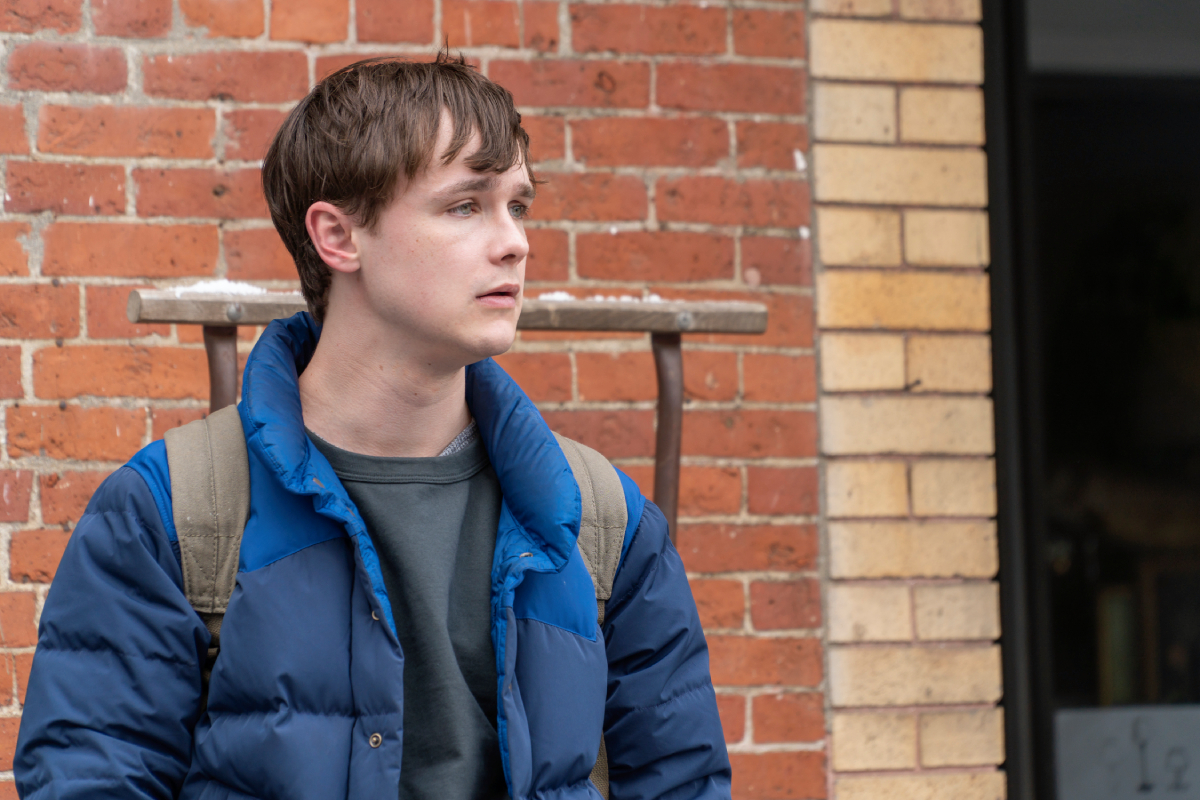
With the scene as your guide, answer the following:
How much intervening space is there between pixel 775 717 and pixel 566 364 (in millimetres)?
894

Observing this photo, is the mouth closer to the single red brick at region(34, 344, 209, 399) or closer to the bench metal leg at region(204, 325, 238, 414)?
the bench metal leg at region(204, 325, 238, 414)

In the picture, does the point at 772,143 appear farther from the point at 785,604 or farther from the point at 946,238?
the point at 785,604

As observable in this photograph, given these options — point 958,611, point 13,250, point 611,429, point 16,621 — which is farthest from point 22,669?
point 958,611

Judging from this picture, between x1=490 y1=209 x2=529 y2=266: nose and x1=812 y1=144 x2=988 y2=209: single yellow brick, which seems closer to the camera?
x1=490 y1=209 x2=529 y2=266: nose

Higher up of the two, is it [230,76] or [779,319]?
[230,76]

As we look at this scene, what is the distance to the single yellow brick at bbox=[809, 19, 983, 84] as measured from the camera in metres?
2.33

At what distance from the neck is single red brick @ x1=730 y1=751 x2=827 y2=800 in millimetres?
1166

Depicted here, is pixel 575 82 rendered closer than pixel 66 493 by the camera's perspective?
No

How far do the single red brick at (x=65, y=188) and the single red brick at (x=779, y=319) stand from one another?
4.05 feet

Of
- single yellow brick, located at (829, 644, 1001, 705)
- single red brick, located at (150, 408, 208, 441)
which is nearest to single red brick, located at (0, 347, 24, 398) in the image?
single red brick, located at (150, 408, 208, 441)

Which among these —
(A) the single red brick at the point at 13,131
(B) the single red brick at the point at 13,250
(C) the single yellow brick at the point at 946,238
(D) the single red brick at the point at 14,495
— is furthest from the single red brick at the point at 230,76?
(C) the single yellow brick at the point at 946,238

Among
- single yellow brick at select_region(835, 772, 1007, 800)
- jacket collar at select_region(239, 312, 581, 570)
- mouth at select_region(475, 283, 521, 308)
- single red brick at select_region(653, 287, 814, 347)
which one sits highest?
single red brick at select_region(653, 287, 814, 347)

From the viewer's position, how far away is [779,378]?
2289mm

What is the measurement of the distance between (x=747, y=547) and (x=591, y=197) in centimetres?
84
